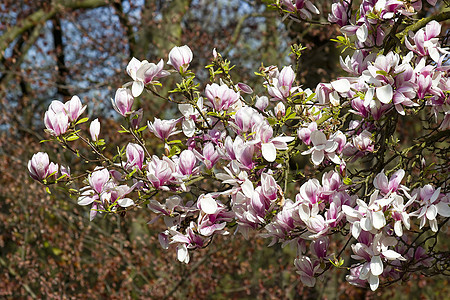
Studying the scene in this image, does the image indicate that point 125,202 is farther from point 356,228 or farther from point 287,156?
point 356,228

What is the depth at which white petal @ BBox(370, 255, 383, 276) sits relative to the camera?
1.67 meters

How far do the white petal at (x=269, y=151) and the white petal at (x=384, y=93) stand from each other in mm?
363

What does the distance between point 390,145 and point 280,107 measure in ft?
1.92

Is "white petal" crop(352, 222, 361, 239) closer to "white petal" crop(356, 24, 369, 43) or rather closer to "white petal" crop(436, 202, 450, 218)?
"white petal" crop(436, 202, 450, 218)

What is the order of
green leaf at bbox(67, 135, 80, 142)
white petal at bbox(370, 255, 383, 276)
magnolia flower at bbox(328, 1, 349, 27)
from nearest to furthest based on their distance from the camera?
white petal at bbox(370, 255, 383, 276) → green leaf at bbox(67, 135, 80, 142) → magnolia flower at bbox(328, 1, 349, 27)

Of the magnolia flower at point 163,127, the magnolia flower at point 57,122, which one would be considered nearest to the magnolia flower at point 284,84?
the magnolia flower at point 163,127

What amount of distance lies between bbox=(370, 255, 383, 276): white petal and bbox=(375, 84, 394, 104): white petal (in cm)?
49

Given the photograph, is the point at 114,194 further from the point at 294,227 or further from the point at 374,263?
the point at 374,263

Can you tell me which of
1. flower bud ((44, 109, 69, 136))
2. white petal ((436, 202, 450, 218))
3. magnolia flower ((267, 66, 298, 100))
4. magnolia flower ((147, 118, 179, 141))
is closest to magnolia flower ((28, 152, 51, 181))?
flower bud ((44, 109, 69, 136))

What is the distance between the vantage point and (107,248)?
18.6 feet

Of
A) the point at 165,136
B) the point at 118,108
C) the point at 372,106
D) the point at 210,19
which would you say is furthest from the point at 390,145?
the point at 210,19

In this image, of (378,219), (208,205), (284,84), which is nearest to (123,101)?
(208,205)

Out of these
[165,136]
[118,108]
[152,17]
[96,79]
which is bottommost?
[96,79]

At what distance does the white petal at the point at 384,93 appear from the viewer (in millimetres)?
1654
